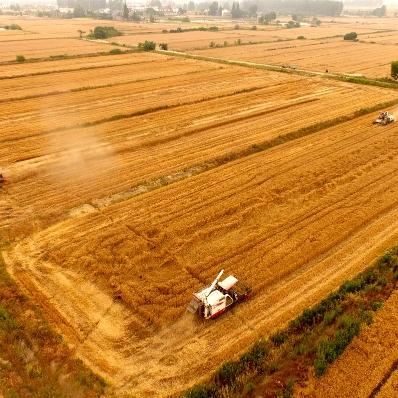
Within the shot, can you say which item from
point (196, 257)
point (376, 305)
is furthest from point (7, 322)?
point (376, 305)

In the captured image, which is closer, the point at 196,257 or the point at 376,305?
the point at 376,305

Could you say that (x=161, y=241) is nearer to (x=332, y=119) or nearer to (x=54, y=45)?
(x=332, y=119)

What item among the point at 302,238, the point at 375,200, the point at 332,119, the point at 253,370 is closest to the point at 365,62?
the point at 332,119

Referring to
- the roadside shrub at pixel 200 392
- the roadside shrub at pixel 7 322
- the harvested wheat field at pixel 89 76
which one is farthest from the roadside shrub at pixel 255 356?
the harvested wheat field at pixel 89 76

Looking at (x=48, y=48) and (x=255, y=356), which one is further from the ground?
(x=255, y=356)

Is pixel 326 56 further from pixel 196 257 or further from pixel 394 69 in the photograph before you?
pixel 196 257

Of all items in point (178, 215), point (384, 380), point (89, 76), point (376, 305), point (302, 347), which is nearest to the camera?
point (384, 380)

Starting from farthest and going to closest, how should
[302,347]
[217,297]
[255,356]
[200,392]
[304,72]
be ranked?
[304,72] → [217,297] → [302,347] → [255,356] → [200,392]
